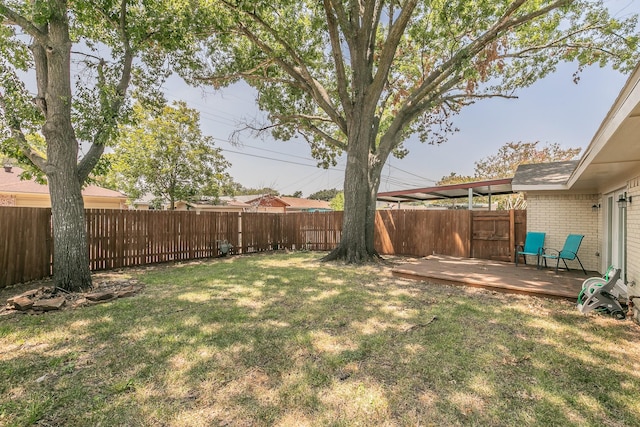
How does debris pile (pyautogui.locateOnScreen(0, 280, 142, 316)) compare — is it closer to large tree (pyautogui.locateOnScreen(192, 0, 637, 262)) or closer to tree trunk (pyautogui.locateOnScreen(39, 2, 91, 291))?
tree trunk (pyautogui.locateOnScreen(39, 2, 91, 291))

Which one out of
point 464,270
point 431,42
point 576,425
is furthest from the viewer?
point 431,42

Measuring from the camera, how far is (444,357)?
2.77 metres

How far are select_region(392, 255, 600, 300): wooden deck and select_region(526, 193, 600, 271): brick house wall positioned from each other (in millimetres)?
Answer: 519

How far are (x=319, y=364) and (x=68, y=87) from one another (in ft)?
20.4

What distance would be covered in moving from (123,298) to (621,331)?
710 cm

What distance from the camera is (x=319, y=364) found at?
104 inches

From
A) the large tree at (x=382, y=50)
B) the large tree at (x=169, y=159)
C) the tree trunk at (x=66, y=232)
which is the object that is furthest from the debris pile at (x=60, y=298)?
the large tree at (x=169, y=159)

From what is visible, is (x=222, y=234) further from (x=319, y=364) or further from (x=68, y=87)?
(x=319, y=364)

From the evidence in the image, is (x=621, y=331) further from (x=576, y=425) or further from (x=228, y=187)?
(x=228, y=187)

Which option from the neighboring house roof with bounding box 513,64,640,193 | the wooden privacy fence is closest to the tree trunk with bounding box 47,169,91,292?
the wooden privacy fence

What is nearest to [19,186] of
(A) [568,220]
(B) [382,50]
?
(B) [382,50]

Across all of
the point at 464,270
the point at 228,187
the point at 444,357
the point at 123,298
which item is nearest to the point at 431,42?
the point at 464,270

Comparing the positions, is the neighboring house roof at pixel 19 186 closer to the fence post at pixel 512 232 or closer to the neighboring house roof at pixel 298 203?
the fence post at pixel 512 232

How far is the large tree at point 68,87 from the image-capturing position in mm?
4852
